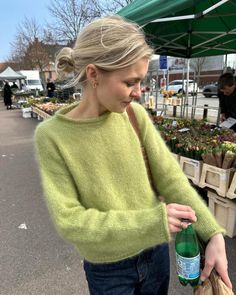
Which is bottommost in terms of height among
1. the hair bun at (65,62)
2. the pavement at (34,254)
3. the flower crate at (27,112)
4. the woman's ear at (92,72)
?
the flower crate at (27,112)

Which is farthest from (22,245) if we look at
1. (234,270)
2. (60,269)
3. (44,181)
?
(44,181)

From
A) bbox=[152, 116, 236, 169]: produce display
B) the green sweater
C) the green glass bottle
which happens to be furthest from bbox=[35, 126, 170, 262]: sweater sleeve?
bbox=[152, 116, 236, 169]: produce display

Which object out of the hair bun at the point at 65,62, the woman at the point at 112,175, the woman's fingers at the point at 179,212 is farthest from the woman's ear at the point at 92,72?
the woman's fingers at the point at 179,212

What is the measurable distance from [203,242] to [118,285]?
388mm

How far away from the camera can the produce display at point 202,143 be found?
3.06 m

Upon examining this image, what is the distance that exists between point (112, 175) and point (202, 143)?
9.00 ft

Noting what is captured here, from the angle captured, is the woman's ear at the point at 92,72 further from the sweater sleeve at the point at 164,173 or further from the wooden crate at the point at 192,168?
the wooden crate at the point at 192,168

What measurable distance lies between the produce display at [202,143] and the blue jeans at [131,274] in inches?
78.7

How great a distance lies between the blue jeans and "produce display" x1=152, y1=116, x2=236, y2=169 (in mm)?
2000

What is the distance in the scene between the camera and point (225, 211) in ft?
10.1

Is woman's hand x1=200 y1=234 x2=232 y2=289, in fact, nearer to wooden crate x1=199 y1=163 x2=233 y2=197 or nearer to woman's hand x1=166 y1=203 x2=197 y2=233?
woman's hand x1=166 y1=203 x2=197 y2=233

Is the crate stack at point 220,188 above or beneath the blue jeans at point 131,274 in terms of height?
beneath

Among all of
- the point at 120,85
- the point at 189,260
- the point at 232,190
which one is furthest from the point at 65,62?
the point at 232,190

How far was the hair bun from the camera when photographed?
1098mm
